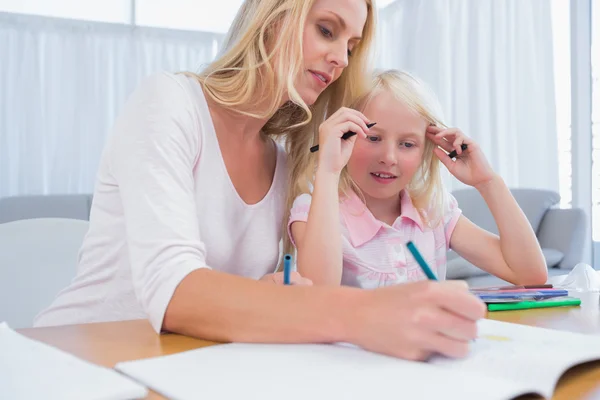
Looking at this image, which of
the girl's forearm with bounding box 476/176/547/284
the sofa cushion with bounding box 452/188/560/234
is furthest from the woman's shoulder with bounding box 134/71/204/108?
the sofa cushion with bounding box 452/188/560/234

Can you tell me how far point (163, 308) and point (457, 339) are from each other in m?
0.35

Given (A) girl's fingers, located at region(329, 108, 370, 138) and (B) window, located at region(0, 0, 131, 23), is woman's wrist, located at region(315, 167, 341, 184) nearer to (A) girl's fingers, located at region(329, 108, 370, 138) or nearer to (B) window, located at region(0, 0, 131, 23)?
(A) girl's fingers, located at region(329, 108, 370, 138)

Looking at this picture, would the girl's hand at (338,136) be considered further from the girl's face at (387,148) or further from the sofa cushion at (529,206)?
the sofa cushion at (529,206)

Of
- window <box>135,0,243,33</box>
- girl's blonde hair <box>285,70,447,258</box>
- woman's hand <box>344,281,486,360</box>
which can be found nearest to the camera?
woman's hand <box>344,281,486,360</box>

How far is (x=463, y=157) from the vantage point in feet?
4.83

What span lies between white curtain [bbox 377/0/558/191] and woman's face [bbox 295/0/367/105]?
124 inches

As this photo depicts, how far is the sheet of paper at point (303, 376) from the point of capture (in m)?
0.49

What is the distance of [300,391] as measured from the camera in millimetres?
501

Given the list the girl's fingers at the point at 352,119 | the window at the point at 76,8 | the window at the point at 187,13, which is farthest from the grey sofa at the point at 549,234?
the window at the point at 76,8

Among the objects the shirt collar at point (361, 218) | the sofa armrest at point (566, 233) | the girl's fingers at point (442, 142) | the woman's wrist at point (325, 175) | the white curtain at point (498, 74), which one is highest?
the white curtain at point (498, 74)

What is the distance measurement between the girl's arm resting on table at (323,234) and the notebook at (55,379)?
71cm

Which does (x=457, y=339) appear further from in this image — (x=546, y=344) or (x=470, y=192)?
(x=470, y=192)

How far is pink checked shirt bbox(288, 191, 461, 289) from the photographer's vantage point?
141 cm

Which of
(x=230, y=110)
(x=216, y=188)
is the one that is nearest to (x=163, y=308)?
(x=216, y=188)
